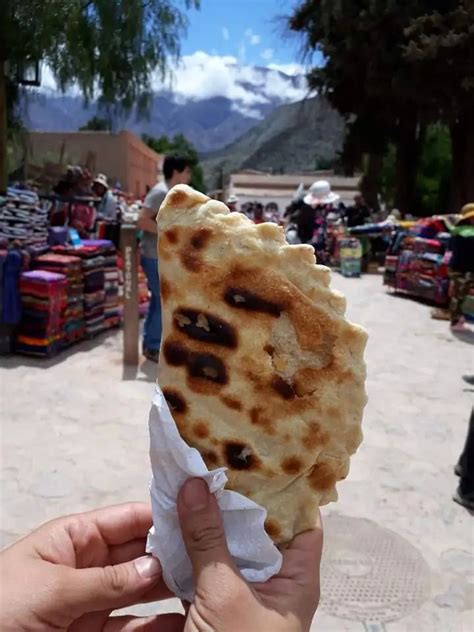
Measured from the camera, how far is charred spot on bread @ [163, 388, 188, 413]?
1371 millimetres

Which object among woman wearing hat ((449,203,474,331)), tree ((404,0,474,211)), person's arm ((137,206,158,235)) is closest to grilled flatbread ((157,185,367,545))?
person's arm ((137,206,158,235))

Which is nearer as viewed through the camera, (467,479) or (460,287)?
(467,479)

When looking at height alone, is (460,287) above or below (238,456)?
below

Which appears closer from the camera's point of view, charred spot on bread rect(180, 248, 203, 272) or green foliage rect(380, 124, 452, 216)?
charred spot on bread rect(180, 248, 203, 272)

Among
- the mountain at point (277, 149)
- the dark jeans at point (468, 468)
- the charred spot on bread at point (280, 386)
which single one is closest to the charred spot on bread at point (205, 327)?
the charred spot on bread at point (280, 386)

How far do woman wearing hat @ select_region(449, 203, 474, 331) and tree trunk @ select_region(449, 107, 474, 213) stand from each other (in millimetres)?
10442

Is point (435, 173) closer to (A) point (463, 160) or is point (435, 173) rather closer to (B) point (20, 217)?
(A) point (463, 160)

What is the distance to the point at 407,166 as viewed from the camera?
20969mm

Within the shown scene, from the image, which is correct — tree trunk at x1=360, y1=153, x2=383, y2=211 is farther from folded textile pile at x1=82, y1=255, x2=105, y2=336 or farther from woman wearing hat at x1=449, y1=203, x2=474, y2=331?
folded textile pile at x1=82, y1=255, x2=105, y2=336

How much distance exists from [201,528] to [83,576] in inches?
10.9

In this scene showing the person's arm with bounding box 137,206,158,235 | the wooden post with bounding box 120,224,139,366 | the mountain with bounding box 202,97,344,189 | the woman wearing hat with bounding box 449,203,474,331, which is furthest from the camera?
the mountain with bounding box 202,97,344,189

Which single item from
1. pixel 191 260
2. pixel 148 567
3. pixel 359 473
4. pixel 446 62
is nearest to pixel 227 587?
pixel 148 567

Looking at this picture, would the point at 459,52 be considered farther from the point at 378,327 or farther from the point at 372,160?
the point at 378,327

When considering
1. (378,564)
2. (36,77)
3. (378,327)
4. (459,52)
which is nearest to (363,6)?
(459,52)
